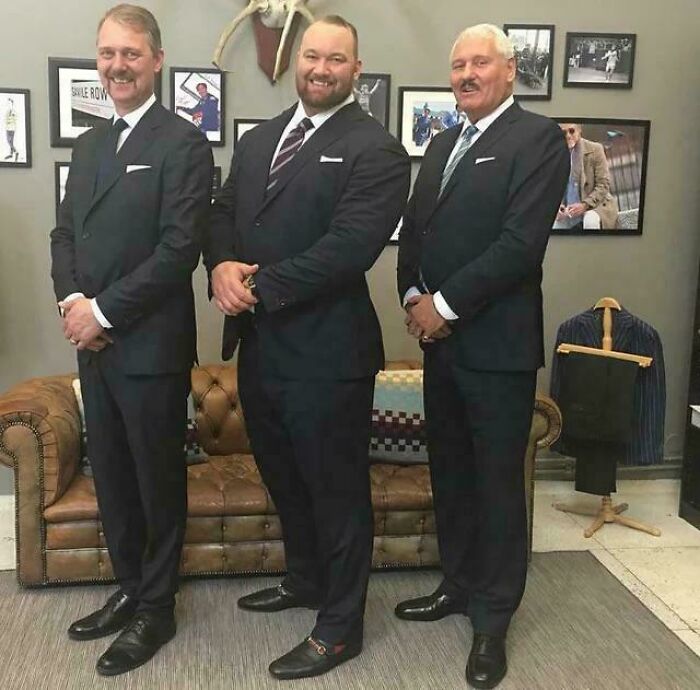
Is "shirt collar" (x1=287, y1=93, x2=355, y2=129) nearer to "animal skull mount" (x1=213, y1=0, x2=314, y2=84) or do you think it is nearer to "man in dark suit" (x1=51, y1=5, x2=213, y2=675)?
"man in dark suit" (x1=51, y1=5, x2=213, y2=675)

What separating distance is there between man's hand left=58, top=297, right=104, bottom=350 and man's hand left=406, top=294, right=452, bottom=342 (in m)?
0.85

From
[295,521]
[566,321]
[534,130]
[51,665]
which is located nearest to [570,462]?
[566,321]

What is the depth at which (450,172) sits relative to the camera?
2.32 meters

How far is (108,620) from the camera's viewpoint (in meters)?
2.48

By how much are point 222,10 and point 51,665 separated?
8.14ft

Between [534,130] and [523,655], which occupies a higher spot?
[534,130]

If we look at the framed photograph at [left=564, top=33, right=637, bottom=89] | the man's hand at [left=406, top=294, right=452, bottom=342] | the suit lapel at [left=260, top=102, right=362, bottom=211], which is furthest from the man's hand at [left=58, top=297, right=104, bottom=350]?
the framed photograph at [left=564, top=33, right=637, bottom=89]

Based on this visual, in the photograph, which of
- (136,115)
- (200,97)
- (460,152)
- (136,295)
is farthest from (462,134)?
(200,97)

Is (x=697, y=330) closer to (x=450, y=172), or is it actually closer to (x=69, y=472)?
(x=450, y=172)

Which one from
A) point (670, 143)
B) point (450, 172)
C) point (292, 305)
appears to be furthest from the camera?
point (670, 143)

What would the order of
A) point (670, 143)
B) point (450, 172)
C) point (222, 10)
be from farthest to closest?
point (670, 143) → point (222, 10) → point (450, 172)

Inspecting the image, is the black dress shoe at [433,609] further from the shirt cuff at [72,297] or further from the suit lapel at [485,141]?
the shirt cuff at [72,297]

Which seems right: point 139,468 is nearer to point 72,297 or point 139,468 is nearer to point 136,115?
point 72,297

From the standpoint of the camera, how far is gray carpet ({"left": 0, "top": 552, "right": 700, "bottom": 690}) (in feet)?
7.50
